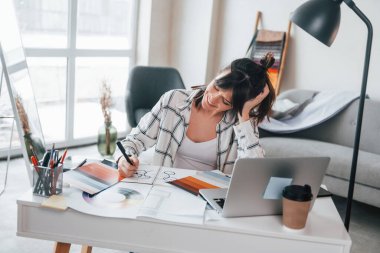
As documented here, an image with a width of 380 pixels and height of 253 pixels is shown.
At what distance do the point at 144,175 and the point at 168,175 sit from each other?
0.27ft

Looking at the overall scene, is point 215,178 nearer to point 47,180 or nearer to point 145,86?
point 47,180

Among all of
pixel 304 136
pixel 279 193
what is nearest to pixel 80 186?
pixel 279 193

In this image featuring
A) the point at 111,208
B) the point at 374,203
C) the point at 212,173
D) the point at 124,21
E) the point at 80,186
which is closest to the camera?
the point at 111,208

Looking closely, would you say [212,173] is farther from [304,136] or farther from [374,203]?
[304,136]

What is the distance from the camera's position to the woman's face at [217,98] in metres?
1.59

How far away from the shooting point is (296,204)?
1084mm

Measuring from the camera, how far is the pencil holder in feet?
3.89

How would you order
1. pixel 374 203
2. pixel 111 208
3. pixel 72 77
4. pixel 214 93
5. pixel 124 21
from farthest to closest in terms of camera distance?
pixel 124 21
pixel 72 77
pixel 374 203
pixel 214 93
pixel 111 208

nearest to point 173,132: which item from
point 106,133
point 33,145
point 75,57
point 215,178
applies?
point 215,178

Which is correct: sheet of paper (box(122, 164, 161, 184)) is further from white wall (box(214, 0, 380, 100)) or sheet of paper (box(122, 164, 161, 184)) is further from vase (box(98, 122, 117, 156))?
white wall (box(214, 0, 380, 100))

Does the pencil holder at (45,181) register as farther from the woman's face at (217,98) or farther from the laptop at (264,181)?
the woman's face at (217,98)

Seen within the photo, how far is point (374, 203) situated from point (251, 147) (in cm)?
140

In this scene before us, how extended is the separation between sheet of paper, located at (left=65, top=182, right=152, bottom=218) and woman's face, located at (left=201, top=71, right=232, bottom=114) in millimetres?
475

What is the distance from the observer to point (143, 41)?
168 inches
